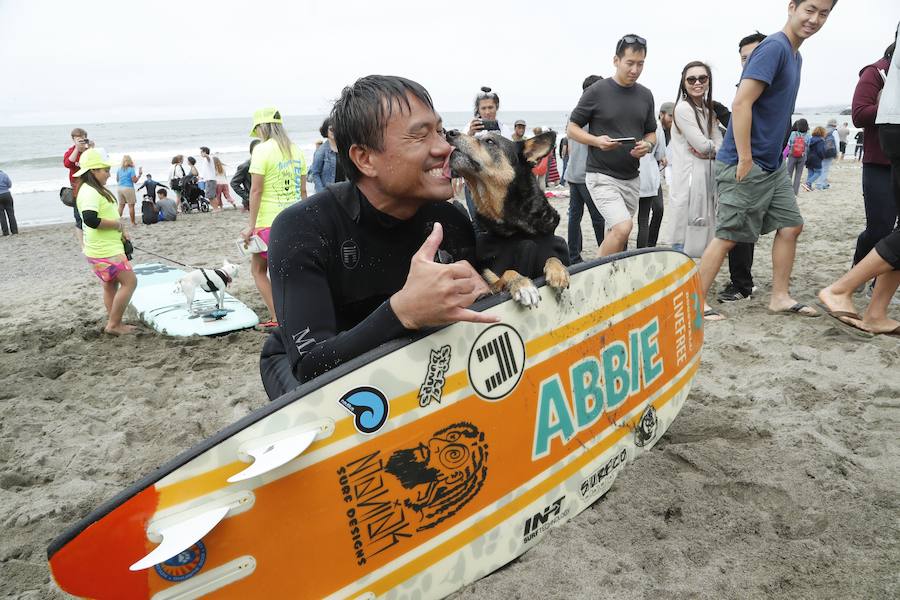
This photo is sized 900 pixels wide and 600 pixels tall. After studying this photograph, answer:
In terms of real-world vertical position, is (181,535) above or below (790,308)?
above

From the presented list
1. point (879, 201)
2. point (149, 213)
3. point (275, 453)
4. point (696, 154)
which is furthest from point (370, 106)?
point (149, 213)

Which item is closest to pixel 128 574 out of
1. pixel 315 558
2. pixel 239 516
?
pixel 239 516

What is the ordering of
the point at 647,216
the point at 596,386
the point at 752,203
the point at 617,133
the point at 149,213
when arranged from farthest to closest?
the point at 149,213, the point at 647,216, the point at 617,133, the point at 752,203, the point at 596,386

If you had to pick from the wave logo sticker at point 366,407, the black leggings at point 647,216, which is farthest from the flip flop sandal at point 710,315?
the wave logo sticker at point 366,407

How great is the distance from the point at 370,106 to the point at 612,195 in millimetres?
3574

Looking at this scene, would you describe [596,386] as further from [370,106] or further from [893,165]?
[893,165]

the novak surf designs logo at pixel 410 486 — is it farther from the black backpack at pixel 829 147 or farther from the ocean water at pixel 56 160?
the black backpack at pixel 829 147

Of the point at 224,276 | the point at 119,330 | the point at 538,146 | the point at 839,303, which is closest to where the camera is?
the point at 538,146

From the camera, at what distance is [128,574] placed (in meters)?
1.38

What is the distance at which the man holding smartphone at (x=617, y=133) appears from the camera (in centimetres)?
474

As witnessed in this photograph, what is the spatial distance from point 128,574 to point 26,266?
10040mm

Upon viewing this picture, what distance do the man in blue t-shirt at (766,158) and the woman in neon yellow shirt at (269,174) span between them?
3553 millimetres

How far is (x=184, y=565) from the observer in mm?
1420

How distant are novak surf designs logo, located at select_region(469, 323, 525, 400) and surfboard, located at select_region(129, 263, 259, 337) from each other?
12.5 feet
